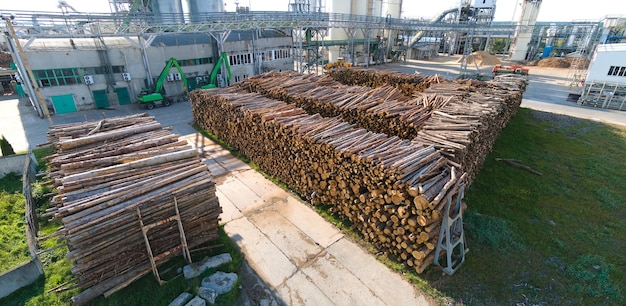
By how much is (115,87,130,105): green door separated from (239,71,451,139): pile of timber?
11.1 meters

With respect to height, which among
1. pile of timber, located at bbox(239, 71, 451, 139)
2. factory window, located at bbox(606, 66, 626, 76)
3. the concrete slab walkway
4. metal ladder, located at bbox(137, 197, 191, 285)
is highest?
factory window, located at bbox(606, 66, 626, 76)

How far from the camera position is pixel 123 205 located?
6.73 meters

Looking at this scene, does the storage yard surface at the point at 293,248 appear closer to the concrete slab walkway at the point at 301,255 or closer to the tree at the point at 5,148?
the concrete slab walkway at the point at 301,255

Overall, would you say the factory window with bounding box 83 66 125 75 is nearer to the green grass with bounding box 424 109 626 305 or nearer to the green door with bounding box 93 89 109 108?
the green door with bounding box 93 89 109 108

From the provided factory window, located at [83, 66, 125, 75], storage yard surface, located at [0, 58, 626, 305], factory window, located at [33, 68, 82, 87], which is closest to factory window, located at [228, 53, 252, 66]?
factory window, located at [83, 66, 125, 75]

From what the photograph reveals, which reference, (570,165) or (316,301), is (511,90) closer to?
(570,165)

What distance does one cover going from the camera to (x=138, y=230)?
22.7 feet

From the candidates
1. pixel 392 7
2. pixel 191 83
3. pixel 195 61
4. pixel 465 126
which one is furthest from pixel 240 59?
pixel 392 7

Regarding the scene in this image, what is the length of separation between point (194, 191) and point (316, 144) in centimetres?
393

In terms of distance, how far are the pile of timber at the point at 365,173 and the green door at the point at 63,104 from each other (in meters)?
16.9

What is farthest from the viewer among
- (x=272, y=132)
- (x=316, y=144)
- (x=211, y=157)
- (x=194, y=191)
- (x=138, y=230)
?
(x=211, y=157)

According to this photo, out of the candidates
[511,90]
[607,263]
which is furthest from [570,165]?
[607,263]

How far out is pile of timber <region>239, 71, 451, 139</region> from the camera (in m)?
12.0

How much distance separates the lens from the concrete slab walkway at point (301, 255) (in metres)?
7.11
